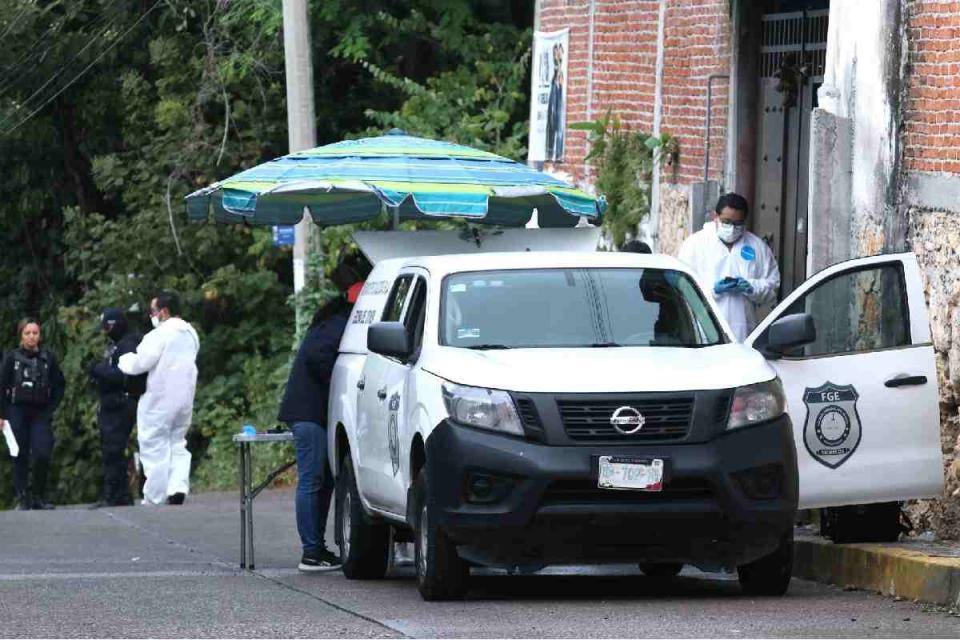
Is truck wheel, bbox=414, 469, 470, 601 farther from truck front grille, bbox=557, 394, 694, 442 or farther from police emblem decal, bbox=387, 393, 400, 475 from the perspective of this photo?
truck front grille, bbox=557, 394, 694, 442

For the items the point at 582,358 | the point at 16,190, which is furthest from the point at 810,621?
the point at 16,190

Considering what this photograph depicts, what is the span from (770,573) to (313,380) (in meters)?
3.39

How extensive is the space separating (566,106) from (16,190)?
12.5m

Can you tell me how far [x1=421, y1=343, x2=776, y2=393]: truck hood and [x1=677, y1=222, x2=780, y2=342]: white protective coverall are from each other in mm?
4264

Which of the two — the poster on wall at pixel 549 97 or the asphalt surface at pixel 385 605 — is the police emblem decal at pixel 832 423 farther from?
the poster on wall at pixel 549 97

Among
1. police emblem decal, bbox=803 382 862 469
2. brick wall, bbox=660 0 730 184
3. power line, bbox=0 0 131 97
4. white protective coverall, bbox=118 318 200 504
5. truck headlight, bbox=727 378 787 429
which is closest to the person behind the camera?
truck headlight, bbox=727 378 787 429

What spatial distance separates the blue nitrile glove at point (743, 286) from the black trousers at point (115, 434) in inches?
302

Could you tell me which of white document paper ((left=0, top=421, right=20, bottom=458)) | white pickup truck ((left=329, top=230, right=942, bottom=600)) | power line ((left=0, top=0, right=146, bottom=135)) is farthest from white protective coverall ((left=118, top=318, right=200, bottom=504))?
power line ((left=0, top=0, right=146, bottom=135))

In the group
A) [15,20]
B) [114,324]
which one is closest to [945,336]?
[114,324]

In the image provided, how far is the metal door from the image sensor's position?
56.7 ft

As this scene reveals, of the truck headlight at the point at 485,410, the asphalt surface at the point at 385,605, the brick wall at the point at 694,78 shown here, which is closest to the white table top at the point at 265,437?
the asphalt surface at the point at 385,605

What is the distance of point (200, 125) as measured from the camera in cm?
2905

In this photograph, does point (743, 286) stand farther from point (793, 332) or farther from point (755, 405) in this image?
point (755, 405)

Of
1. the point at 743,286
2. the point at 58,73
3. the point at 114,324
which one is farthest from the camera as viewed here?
the point at 58,73
